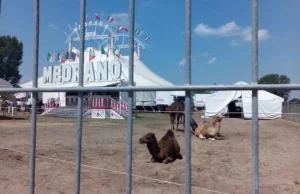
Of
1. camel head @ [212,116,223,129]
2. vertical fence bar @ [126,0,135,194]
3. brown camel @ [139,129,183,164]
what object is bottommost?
brown camel @ [139,129,183,164]

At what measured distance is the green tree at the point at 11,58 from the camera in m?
3.94

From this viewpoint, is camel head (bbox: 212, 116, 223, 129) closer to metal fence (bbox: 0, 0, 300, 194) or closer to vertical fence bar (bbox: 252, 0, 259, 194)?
metal fence (bbox: 0, 0, 300, 194)

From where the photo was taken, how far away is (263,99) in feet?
98.4

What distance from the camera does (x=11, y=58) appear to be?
14.9 feet

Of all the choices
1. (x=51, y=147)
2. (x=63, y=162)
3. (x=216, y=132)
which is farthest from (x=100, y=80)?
(x=63, y=162)

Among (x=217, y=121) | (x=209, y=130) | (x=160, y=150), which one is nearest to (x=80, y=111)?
(x=160, y=150)

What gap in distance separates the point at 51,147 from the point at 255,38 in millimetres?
9849

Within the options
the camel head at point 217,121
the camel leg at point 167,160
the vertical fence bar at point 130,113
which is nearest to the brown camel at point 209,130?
the camel head at point 217,121

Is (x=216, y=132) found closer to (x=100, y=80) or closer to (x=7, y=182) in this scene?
(x=7, y=182)

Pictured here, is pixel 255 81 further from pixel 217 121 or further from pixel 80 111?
pixel 217 121

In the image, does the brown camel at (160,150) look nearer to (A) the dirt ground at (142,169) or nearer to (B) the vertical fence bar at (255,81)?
(A) the dirt ground at (142,169)

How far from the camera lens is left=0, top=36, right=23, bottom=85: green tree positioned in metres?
3.94

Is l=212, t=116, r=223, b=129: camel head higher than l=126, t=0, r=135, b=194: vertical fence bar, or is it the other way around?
l=126, t=0, r=135, b=194: vertical fence bar

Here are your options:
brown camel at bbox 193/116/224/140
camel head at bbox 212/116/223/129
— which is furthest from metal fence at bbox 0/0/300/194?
camel head at bbox 212/116/223/129
